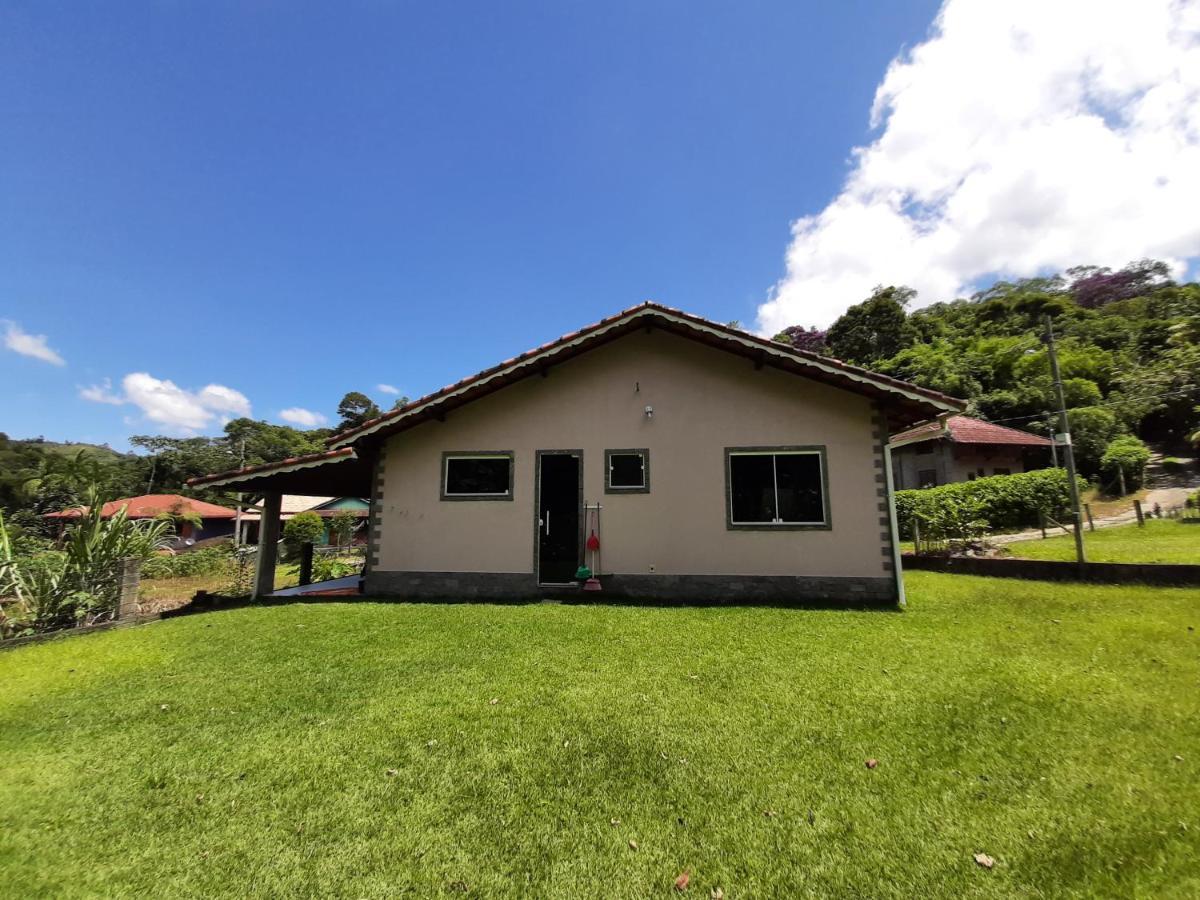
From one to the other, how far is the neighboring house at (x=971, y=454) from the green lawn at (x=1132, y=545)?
708 centimetres

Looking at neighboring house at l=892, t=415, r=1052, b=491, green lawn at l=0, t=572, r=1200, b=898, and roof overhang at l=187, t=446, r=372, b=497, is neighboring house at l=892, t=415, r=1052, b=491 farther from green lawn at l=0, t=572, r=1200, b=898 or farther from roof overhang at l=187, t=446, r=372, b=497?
roof overhang at l=187, t=446, r=372, b=497

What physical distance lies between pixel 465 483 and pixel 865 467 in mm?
7392

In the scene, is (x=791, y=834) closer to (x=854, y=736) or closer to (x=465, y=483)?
(x=854, y=736)

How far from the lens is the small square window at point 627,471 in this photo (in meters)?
9.61

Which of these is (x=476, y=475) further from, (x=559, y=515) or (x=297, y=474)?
(x=297, y=474)

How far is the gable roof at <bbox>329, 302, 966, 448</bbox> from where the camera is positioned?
8.54 metres

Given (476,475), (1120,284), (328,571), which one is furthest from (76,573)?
(1120,284)

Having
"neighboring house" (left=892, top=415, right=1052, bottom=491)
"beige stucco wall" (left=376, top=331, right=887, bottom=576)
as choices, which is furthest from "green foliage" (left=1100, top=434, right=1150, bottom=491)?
"beige stucco wall" (left=376, top=331, right=887, bottom=576)

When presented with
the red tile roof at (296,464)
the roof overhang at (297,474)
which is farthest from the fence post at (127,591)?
the red tile roof at (296,464)

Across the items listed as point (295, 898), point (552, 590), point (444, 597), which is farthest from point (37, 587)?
point (295, 898)

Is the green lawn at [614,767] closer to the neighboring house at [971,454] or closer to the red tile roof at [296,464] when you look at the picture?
the red tile roof at [296,464]

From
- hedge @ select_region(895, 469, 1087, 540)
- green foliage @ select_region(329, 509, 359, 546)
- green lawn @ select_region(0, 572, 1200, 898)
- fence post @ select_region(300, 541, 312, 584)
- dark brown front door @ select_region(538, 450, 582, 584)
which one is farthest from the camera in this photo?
green foliage @ select_region(329, 509, 359, 546)

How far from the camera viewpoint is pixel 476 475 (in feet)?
33.1

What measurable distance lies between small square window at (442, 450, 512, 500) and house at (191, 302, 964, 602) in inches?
1.2
